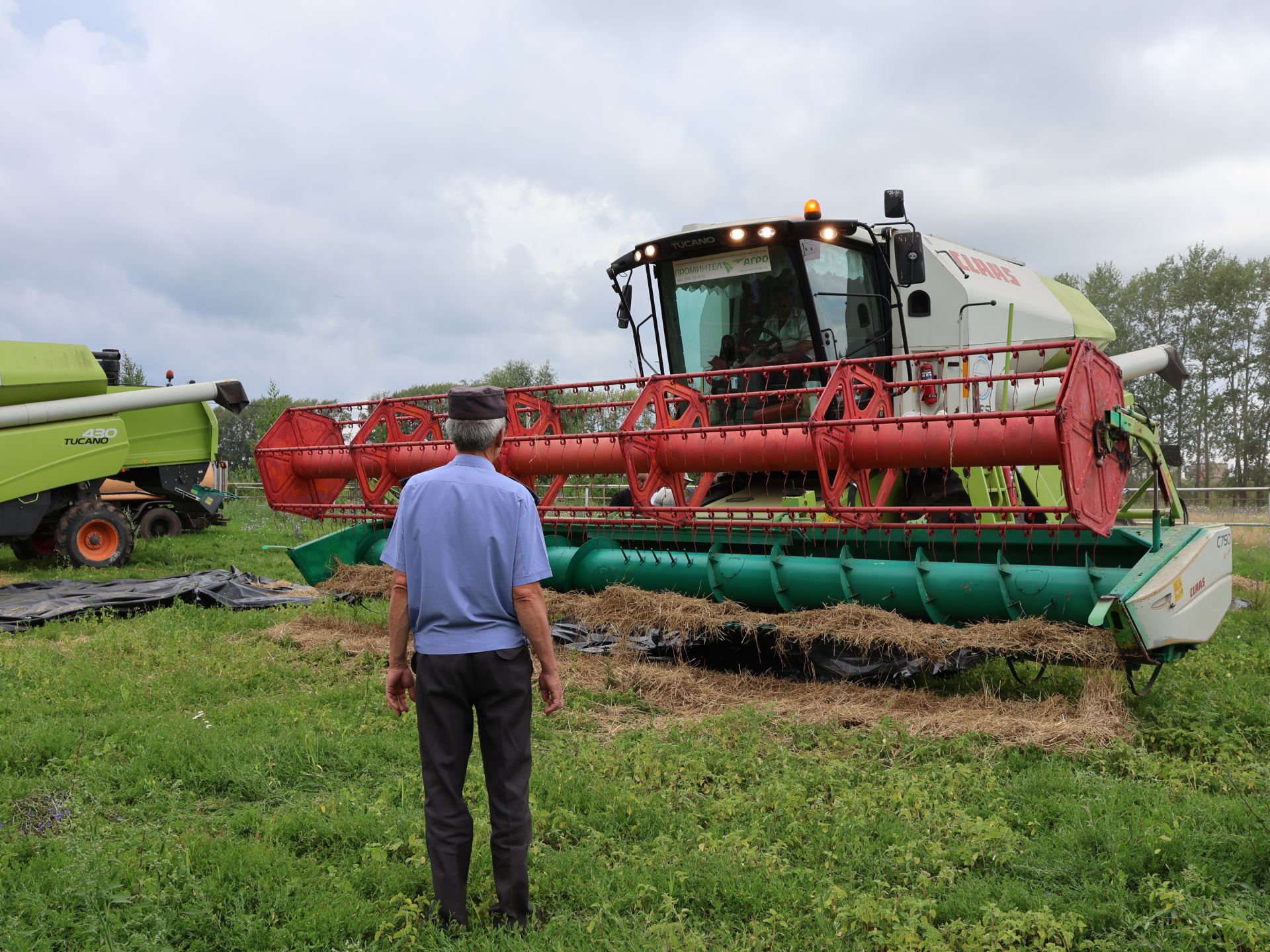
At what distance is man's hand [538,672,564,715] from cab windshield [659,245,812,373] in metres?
4.19

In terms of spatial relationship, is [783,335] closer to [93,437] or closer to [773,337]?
[773,337]

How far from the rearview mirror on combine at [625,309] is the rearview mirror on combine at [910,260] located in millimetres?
2245

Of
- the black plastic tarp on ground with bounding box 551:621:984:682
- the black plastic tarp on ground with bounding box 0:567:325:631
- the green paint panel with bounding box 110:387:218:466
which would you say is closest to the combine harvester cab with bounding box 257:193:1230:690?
the black plastic tarp on ground with bounding box 551:621:984:682

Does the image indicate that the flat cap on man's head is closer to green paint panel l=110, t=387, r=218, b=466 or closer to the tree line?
green paint panel l=110, t=387, r=218, b=466

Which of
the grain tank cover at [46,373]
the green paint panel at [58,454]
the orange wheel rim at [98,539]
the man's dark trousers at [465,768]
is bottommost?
the man's dark trousers at [465,768]

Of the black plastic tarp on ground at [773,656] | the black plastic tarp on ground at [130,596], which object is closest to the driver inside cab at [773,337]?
the black plastic tarp on ground at [773,656]

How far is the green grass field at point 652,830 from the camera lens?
2777mm

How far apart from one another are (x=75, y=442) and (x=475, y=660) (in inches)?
393

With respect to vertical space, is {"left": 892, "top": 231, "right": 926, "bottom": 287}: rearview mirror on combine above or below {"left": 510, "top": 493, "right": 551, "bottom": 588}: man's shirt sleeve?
above

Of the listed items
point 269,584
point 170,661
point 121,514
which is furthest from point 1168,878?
point 121,514

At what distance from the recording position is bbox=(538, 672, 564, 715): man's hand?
2846 millimetres

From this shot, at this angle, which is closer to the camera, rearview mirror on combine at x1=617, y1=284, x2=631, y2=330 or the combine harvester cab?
the combine harvester cab

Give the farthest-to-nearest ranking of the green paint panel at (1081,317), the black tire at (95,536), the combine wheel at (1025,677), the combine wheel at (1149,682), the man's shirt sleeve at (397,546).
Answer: the black tire at (95,536)
the green paint panel at (1081,317)
the combine wheel at (1025,677)
the combine wheel at (1149,682)
the man's shirt sleeve at (397,546)

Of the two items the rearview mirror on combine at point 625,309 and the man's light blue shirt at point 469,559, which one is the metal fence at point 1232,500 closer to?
the rearview mirror on combine at point 625,309
